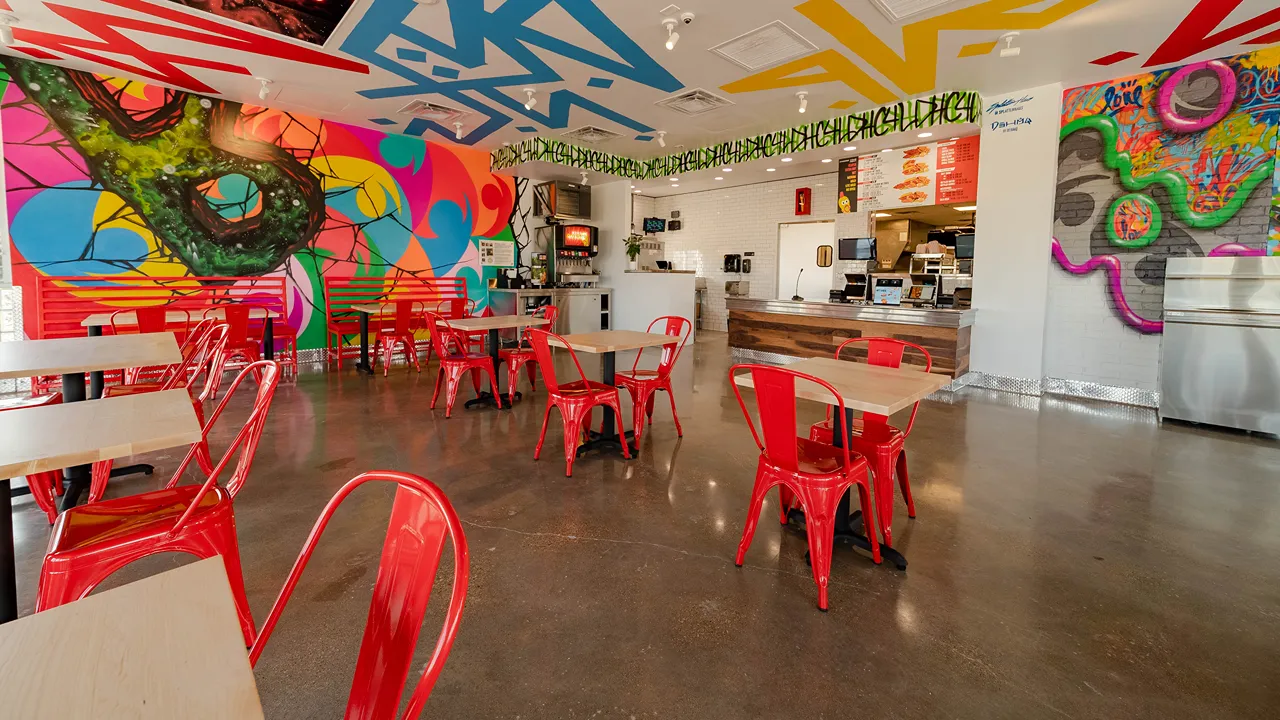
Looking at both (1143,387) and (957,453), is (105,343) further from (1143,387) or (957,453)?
(1143,387)

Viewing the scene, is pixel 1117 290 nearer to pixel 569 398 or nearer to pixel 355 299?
pixel 569 398

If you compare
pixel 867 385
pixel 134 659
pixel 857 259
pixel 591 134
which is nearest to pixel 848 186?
pixel 857 259

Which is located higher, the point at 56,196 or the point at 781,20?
the point at 781,20

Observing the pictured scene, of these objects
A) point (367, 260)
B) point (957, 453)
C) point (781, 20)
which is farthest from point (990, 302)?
point (367, 260)

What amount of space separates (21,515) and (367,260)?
578 cm

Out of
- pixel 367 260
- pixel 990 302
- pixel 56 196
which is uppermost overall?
pixel 56 196

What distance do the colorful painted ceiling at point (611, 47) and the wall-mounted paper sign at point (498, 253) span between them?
2766mm

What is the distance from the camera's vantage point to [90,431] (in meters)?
1.62

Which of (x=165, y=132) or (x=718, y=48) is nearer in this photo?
(x=718, y=48)

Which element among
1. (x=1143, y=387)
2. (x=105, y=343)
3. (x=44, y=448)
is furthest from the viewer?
(x=1143, y=387)

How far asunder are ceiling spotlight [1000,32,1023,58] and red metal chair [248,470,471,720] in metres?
6.18

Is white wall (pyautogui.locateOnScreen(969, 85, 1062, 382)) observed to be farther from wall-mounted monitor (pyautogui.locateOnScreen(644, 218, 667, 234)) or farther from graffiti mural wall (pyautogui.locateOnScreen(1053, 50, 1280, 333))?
wall-mounted monitor (pyautogui.locateOnScreen(644, 218, 667, 234))

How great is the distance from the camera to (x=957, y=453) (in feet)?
14.0

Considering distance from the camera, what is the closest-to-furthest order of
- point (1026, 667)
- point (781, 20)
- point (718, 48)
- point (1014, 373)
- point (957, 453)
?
1. point (1026, 667)
2. point (957, 453)
3. point (781, 20)
4. point (718, 48)
5. point (1014, 373)
